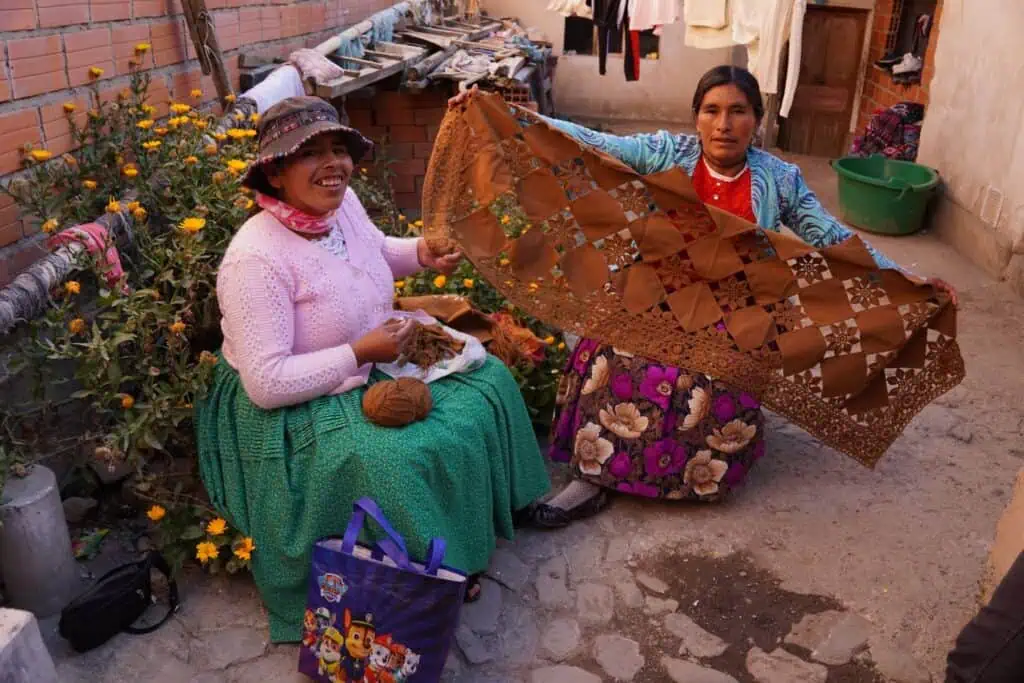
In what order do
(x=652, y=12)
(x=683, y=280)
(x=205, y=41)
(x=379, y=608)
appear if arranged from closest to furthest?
(x=379, y=608)
(x=683, y=280)
(x=205, y=41)
(x=652, y=12)

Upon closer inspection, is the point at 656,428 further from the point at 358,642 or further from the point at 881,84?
the point at 881,84

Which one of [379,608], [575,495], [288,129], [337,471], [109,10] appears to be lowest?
[575,495]

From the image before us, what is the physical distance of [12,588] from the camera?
2535 mm

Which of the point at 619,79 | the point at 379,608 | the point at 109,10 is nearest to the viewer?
the point at 379,608

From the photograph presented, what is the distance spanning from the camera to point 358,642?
88.5 inches

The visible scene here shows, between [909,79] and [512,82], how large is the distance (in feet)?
14.0

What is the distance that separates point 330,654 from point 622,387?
1446 mm

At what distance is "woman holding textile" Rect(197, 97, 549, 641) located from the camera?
237 centimetres

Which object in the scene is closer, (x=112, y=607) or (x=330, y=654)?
(x=330, y=654)

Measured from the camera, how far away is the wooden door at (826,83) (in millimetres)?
9180

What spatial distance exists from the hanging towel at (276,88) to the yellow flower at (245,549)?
2162 mm

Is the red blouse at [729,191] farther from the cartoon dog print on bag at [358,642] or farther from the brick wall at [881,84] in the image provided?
the brick wall at [881,84]

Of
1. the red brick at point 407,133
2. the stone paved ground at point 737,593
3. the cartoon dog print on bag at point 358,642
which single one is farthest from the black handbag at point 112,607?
the red brick at point 407,133

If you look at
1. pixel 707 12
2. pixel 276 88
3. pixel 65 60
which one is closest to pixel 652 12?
pixel 707 12
